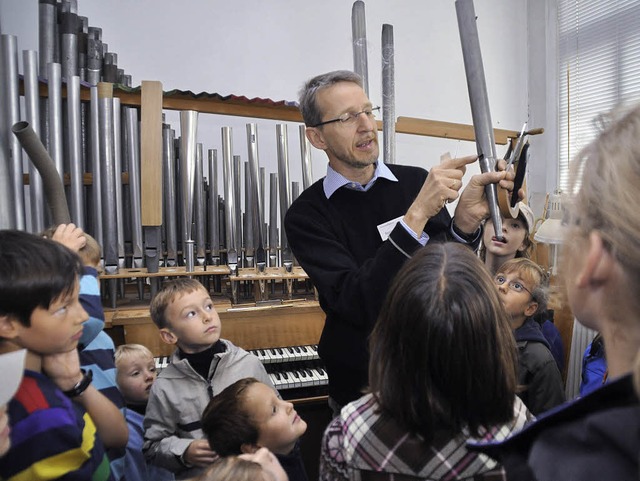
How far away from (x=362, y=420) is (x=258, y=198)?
72.8 inches

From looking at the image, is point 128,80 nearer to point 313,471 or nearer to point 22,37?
point 22,37

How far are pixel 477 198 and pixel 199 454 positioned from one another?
112 cm

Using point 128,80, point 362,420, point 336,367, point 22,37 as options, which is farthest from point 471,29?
point 22,37

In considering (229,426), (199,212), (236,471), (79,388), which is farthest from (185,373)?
(199,212)

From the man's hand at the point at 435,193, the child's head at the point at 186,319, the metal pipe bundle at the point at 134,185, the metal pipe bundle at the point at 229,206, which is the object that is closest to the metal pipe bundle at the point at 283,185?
the metal pipe bundle at the point at 229,206

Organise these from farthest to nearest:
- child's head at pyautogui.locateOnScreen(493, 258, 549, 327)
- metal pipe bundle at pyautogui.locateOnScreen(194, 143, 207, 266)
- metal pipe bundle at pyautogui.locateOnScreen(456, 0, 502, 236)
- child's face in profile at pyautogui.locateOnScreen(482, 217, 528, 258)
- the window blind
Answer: the window blind → metal pipe bundle at pyautogui.locateOnScreen(194, 143, 207, 266) → child's face in profile at pyautogui.locateOnScreen(482, 217, 528, 258) → child's head at pyautogui.locateOnScreen(493, 258, 549, 327) → metal pipe bundle at pyautogui.locateOnScreen(456, 0, 502, 236)

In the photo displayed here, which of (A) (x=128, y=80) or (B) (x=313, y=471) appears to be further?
(A) (x=128, y=80)

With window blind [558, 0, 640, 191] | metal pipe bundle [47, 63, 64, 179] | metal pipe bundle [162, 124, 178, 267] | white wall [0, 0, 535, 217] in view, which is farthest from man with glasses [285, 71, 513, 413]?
window blind [558, 0, 640, 191]

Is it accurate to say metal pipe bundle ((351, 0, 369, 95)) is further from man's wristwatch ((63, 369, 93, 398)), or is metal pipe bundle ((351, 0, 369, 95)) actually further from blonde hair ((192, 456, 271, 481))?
blonde hair ((192, 456, 271, 481))

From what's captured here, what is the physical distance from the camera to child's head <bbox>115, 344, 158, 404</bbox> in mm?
1953

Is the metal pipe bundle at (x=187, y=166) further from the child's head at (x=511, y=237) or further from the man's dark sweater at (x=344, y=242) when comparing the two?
the child's head at (x=511, y=237)

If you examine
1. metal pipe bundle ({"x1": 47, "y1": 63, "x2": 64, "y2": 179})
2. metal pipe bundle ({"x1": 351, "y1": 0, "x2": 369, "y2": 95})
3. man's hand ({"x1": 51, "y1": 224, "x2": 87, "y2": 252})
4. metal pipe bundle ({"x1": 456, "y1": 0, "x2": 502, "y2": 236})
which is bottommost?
man's hand ({"x1": 51, "y1": 224, "x2": 87, "y2": 252})

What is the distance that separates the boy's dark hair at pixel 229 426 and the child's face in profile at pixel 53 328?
0.46 metres

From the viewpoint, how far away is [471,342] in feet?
2.98
